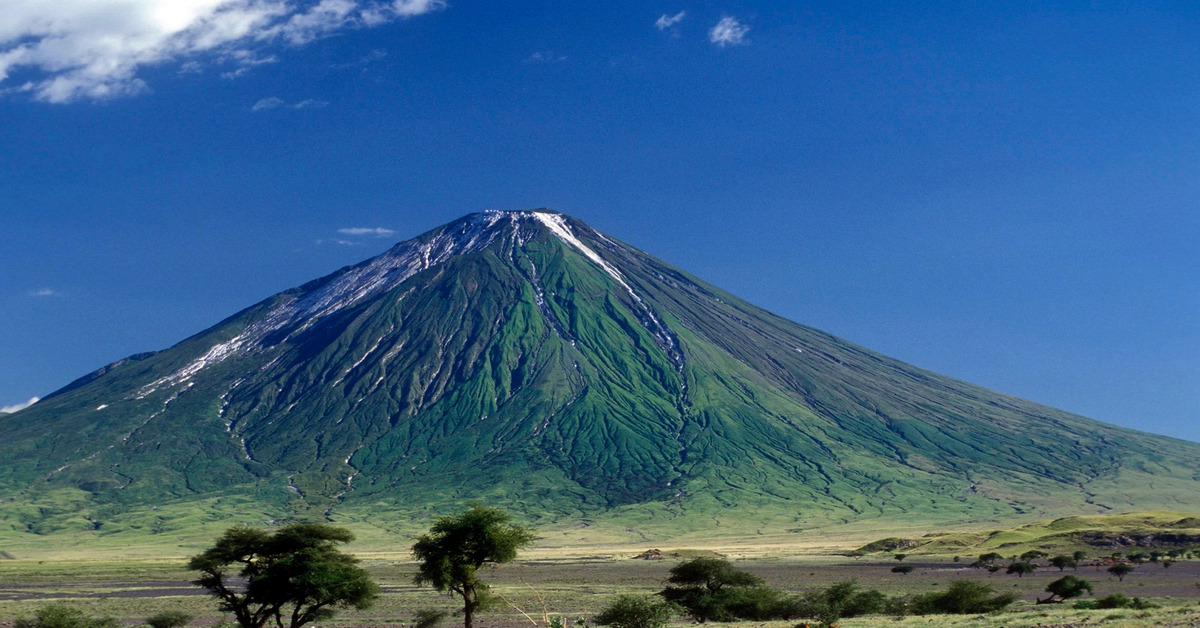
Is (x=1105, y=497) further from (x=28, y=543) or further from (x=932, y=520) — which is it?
(x=28, y=543)

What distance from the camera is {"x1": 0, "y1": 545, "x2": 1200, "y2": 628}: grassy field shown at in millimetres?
37031

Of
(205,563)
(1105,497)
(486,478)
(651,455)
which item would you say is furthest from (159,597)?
(1105,497)

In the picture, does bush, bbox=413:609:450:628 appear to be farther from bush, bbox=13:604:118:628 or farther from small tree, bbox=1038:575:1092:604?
small tree, bbox=1038:575:1092:604

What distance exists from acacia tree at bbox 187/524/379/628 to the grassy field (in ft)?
26.9

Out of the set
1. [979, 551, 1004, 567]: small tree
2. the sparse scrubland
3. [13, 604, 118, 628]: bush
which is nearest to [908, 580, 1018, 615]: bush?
the sparse scrubland

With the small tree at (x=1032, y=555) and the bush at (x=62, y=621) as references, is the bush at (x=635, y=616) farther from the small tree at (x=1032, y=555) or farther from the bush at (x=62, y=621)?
the small tree at (x=1032, y=555)

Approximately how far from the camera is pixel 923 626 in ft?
108

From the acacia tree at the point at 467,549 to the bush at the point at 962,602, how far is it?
1817cm

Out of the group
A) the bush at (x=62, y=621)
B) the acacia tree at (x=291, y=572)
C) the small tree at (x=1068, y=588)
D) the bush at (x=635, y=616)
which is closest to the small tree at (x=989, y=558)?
the small tree at (x=1068, y=588)

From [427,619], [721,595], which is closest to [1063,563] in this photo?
[721,595]

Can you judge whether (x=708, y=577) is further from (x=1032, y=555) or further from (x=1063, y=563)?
(x=1032, y=555)

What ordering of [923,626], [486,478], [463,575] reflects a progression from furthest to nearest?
[486,478] < [463,575] < [923,626]

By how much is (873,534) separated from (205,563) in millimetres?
110362

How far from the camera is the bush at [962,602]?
143 feet
